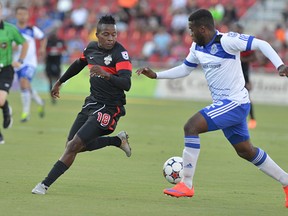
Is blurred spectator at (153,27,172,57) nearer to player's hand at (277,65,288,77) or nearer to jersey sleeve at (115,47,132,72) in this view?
jersey sleeve at (115,47,132,72)

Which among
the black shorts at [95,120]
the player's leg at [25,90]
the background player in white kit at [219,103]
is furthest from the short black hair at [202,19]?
the player's leg at [25,90]

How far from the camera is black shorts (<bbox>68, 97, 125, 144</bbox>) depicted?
9266 mm

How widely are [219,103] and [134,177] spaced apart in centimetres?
242

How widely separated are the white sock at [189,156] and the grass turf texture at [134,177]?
0.29 meters

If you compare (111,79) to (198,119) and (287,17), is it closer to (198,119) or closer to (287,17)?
(198,119)

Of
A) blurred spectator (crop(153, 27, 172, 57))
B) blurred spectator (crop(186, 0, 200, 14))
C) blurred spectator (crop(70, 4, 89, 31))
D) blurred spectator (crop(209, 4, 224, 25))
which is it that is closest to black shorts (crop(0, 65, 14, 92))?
blurred spectator (crop(209, 4, 224, 25))

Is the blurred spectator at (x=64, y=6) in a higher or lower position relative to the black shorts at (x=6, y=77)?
lower

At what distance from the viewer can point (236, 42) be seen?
28.7 ft

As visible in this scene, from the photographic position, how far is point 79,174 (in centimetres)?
1106

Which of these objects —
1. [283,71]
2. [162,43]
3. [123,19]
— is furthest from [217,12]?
[283,71]

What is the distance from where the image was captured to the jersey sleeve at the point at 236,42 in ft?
28.5

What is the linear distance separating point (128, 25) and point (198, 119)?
26005 millimetres

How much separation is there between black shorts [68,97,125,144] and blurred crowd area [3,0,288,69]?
20.9 metres

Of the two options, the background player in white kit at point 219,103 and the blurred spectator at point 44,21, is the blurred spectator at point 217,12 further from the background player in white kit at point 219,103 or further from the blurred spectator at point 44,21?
the background player in white kit at point 219,103
